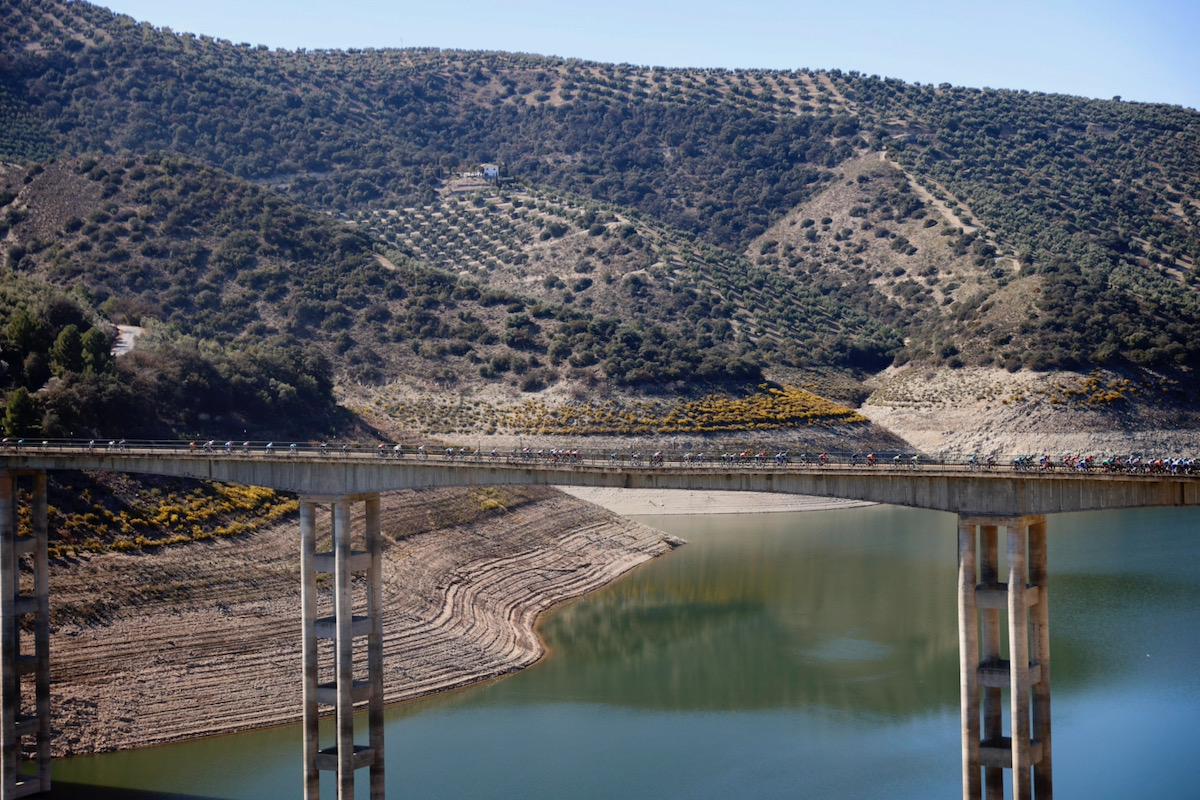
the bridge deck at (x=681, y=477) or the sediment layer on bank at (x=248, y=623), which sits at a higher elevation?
the bridge deck at (x=681, y=477)

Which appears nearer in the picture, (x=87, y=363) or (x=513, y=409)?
(x=87, y=363)

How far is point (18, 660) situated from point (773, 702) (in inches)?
1071

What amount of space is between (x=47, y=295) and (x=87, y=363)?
12019mm

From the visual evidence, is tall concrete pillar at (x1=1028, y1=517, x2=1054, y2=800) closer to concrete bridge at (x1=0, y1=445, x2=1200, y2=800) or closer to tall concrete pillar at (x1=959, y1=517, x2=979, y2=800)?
concrete bridge at (x1=0, y1=445, x2=1200, y2=800)

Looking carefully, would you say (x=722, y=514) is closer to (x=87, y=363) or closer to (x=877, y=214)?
(x=87, y=363)

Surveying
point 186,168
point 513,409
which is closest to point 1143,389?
point 513,409

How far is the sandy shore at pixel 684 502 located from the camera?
297ft

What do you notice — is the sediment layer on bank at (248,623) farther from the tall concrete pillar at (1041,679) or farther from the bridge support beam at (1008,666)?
the tall concrete pillar at (1041,679)

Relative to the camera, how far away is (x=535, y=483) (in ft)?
132

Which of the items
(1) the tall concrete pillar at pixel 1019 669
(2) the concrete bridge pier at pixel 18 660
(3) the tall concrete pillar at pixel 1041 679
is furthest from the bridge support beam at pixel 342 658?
(3) the tall concrete pillar at pixel 1041 679

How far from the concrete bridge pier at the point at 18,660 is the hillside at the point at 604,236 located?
5268cm

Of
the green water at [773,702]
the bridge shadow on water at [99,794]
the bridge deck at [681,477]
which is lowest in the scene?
the bridge shadow on water at [99,794]

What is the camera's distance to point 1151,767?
41406 mm

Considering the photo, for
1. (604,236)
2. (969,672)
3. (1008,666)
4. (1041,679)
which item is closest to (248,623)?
(969,672)
